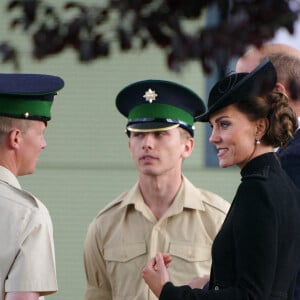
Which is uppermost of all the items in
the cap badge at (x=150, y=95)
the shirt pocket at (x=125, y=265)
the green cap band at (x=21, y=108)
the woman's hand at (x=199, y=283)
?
the cap badge at (x=150, y=95)

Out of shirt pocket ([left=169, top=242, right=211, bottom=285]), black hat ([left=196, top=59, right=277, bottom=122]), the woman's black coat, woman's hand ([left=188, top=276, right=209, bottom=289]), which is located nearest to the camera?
the woman's black coat

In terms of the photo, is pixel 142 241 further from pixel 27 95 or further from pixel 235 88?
pixel 235 88

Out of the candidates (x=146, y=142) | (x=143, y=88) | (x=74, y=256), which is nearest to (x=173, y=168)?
(x=146, y=142)

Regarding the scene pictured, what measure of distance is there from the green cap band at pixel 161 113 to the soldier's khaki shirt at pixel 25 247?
164cm

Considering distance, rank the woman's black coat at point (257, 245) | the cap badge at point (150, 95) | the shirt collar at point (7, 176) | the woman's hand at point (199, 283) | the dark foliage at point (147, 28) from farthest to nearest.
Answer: the cap badge at point (150, 95)
the woman's hand at point (199, 283)
the shirt collar at point (7, 176)
the woman's black coat at point (257, 245)
the dark foliage at point (147, 28)

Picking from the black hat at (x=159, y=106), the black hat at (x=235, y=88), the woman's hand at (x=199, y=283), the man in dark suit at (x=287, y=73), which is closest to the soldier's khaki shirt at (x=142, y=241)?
the black hat at (x=159, y=106)

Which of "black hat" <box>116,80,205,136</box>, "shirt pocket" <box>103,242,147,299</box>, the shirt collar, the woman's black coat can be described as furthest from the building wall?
the woman's black coat

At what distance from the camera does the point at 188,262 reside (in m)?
5.11

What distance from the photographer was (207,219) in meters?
5.28

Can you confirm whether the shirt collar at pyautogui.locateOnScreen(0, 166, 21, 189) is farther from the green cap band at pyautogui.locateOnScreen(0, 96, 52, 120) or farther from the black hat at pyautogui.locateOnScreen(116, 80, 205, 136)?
the black hat at pyautogui.locateOnScreen(116, 80, 205, 136)

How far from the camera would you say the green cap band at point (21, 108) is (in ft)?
14.0

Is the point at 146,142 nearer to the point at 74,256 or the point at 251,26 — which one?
the point at 251,26

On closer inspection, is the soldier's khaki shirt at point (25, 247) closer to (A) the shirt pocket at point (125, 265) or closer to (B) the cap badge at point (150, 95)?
(A) the shirt pocket at point (125, 265)

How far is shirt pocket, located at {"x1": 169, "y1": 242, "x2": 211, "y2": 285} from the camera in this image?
5.09m
